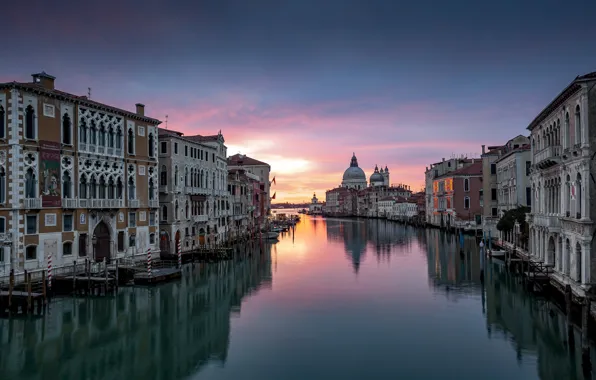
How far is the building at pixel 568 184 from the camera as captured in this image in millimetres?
14938

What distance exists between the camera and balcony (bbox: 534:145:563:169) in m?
17.8

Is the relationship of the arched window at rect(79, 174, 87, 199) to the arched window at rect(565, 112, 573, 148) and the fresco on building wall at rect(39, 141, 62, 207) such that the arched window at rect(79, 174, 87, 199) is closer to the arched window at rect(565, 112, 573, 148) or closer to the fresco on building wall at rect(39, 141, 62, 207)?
the fresco on building wall at rect(39, 141, 62, 207)

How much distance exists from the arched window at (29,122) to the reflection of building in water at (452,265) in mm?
18544

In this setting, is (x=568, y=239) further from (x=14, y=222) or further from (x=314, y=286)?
(x=14, y=222)

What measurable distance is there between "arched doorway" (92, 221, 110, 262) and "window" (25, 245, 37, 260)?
3994 millimetres

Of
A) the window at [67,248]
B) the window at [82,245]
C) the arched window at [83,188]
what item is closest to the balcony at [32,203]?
the window at [67,248]

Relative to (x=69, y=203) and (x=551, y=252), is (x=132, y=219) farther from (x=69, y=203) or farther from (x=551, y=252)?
(x=551, y=252)

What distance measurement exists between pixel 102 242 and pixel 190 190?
873 cm

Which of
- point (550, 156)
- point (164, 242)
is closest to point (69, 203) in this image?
point (164, 242)

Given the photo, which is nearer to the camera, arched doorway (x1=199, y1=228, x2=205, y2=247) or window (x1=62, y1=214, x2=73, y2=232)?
window (x1=62, y1=214, x2=73, y2=232)

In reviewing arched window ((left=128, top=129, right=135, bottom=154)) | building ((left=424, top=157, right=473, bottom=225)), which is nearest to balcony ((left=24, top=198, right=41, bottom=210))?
arched window ((left=128, top=129, right=135, bottom=154))

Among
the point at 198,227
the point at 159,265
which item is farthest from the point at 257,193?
the point at 159,265

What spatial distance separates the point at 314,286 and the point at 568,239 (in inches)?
437

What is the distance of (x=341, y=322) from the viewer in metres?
16.5
